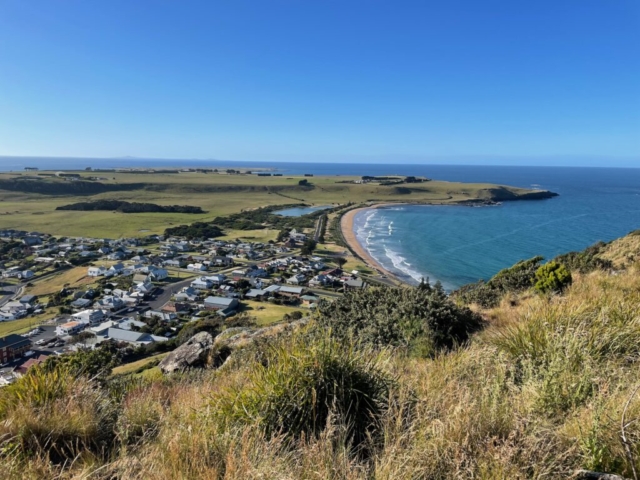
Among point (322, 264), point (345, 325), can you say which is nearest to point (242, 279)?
point (322, 264)

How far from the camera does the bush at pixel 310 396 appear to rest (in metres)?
3.02


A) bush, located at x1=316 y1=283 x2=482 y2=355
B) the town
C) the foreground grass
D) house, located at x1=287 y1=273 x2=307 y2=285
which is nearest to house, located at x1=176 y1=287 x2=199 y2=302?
the town

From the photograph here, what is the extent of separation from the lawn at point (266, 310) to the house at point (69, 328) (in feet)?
43.1

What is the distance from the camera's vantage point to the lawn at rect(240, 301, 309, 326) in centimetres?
2885

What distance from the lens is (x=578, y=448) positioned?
2334mm

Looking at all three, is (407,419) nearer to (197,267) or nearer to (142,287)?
(142,287)

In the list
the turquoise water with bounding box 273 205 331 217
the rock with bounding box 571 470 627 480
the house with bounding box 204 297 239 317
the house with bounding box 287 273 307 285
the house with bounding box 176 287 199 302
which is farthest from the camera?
the turquoise water with bounding box 273 205 331 217

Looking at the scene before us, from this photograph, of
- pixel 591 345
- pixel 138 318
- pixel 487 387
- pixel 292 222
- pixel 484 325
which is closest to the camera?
pixel 487 387

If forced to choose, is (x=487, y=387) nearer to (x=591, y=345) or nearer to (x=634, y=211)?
(x=591, y=345)

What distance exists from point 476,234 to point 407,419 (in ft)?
211

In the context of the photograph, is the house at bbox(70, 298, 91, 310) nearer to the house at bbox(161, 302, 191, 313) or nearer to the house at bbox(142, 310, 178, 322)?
the house at bbox(142, 310, 178, 322)

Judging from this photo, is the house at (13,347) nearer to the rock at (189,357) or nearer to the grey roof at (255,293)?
the grey roof at (255,293)

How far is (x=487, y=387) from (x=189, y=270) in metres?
49.6

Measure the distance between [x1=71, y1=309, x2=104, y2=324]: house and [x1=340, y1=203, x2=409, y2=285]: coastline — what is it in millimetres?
27841
